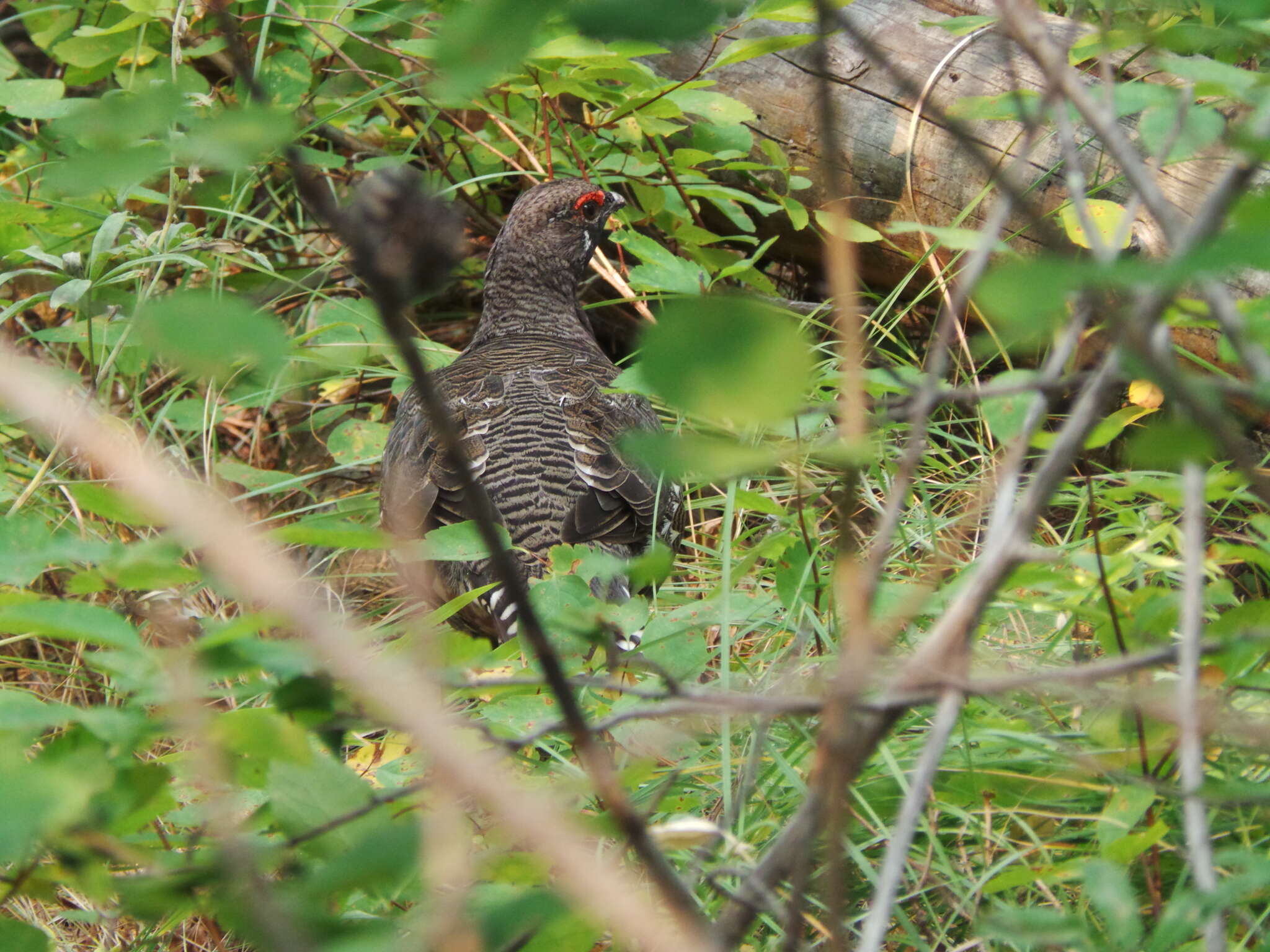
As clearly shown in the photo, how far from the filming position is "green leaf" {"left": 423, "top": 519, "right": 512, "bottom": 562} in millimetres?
2281

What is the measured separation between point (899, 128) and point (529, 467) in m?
1.72

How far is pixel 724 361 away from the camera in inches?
25.2

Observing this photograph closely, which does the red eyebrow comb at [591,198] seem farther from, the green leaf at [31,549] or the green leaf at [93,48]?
the green leaf at [31,549]

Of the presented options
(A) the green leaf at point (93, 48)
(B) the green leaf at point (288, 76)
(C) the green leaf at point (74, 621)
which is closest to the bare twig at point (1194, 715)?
(C) the green leaf at point (74, 621)

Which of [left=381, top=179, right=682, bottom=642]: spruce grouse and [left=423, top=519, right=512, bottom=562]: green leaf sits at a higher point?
[left=423, top=519, right=512, bottom=562]: green leaf

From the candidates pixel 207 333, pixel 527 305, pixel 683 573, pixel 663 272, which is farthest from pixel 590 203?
pixel 207 333

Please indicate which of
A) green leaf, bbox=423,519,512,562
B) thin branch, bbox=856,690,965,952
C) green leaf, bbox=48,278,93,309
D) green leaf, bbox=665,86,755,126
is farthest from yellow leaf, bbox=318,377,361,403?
thin branch, bbox=856,690,965,952

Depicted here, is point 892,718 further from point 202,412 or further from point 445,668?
point 202,412

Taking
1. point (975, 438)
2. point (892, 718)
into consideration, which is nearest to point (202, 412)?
point (975, 438)

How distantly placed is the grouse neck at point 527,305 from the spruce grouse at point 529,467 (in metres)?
0.15

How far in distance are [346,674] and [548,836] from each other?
0.14 meters

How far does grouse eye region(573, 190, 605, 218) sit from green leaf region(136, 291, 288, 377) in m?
3.63

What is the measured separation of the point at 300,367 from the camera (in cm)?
400

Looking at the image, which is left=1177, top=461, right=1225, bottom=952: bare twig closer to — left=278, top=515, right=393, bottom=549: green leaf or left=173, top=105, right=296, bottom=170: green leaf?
left=278, top=515, right=393, bottom=549: green leaf
